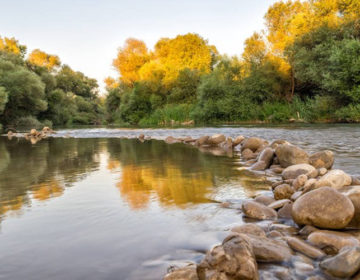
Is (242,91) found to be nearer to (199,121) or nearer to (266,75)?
(266,75)

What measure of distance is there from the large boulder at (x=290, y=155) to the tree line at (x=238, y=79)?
16.1 metres

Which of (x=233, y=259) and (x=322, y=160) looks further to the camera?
(x=322, y=160)

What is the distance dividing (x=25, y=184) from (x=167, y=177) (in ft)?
7.68

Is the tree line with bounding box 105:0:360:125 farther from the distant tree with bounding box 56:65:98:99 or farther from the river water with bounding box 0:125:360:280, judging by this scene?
the distant tree with bounding box 56:65:98:99

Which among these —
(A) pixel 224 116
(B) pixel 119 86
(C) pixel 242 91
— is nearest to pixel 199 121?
(A) pixel 224 116

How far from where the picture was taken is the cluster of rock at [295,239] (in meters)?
2.14

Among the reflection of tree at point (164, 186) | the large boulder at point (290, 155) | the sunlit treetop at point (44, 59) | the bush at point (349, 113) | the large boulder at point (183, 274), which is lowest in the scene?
the large boulder at point (183, 274)

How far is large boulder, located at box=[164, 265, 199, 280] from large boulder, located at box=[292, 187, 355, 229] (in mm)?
1390

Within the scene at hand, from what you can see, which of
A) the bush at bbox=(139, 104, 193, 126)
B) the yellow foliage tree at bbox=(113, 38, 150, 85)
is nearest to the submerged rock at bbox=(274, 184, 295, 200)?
the bush at bbox=(139, 104, 193, 126)

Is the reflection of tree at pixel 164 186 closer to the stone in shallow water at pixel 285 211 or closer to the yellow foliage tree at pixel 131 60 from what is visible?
the stone in shallow water at pixel 285 211

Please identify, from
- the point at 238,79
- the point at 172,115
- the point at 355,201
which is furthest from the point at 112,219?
the point at 172,115

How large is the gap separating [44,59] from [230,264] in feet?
238

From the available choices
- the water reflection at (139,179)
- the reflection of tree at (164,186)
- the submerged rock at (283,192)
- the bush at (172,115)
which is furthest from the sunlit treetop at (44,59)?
the submerged rock at (283,192)

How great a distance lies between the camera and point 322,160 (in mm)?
5785
